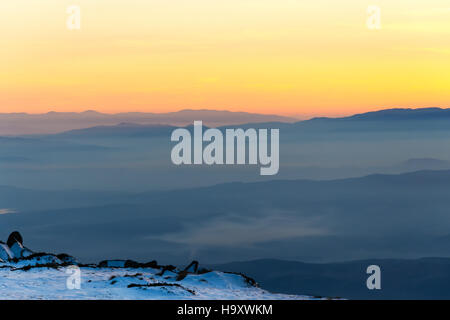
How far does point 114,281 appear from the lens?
25.4 metres

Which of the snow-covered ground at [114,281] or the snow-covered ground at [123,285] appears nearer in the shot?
the snow-covered ground at [123,285]

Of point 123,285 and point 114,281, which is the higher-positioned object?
point 114,281

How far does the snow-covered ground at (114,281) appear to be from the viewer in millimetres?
23609

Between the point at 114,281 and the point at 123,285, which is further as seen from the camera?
the point at 114,281

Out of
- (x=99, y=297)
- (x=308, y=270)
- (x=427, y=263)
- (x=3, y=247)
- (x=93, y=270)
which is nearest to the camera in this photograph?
(x=99, y=297)

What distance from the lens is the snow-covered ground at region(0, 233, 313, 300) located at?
77.5 ft

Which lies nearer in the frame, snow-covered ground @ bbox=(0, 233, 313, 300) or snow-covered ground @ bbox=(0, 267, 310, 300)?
snow-covered ground @ bbox=(0, 267, 310, 300)

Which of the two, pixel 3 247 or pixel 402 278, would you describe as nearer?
pixel 3 247

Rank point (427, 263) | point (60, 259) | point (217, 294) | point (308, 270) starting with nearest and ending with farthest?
point (217, 294), point (60, 259), point (308, 270), point (427, 263)
